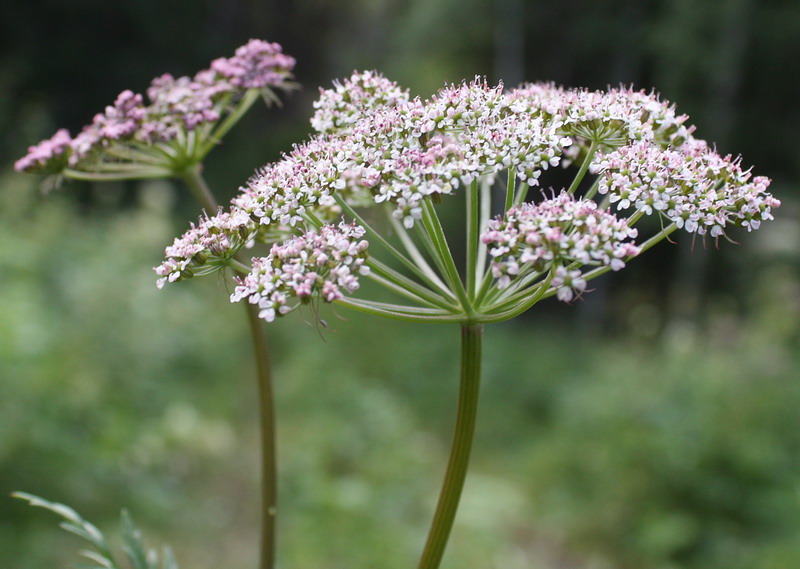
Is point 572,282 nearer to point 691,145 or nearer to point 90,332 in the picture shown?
point 691,145

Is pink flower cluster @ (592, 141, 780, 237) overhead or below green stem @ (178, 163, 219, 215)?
below

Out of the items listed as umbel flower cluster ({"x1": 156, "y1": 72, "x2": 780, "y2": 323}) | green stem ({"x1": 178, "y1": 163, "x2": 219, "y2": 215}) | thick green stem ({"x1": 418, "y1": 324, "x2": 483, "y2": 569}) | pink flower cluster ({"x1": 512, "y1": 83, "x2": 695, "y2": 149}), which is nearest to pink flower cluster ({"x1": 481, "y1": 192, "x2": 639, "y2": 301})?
umbel flower cluster ({"x1": 156, "y1": 72, "x2": 780, "y2": 323})

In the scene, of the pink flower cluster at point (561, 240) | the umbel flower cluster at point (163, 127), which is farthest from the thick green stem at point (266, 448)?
the pink flower cluster at point (561, 240)

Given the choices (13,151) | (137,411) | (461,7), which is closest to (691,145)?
(137,411)

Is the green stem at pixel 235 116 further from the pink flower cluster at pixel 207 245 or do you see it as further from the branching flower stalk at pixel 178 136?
the pink flower cluster at pixel 207 245

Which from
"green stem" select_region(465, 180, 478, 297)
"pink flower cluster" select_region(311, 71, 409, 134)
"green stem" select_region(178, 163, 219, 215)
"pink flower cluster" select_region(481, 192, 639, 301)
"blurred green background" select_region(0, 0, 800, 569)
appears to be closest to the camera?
"pink flower cluster" select_region(481, 192, 639, 301)

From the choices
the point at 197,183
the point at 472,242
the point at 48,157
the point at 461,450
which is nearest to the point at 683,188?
the point at 472,242

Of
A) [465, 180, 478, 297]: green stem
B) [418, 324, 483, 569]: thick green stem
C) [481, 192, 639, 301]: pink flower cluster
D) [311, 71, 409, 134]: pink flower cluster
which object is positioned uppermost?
[311, 71, 409, 134]: pink flower cluster

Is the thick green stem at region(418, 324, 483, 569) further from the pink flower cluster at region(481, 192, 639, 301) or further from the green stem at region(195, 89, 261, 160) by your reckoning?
the green stem at region(195, 89, 261, 160)
